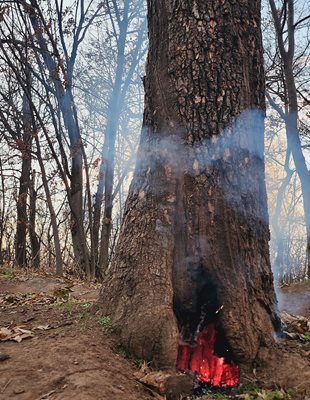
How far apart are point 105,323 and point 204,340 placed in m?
0.69

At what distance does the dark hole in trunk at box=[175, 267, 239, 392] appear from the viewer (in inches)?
114

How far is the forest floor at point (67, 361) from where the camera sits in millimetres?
2230

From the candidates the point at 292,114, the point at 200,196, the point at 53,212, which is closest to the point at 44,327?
the point at 200,196

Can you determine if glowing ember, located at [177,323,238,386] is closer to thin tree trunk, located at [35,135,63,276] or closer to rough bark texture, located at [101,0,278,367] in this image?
rough bark texture, located at [101,0,278,367]

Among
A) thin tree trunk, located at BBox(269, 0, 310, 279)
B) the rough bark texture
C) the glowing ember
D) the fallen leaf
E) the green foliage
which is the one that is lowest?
the glowing ember

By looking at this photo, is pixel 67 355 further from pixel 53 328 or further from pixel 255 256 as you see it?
pixel 255 256

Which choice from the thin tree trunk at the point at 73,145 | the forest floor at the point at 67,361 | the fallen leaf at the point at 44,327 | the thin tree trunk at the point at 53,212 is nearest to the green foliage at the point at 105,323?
the forest floor at the point at 67,361

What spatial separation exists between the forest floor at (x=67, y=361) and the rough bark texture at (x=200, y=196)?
0.20 m

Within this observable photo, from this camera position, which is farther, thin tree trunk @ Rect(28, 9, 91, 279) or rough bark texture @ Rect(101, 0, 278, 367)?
thin tree trunk @ Rect(28, 9, 91, 279)

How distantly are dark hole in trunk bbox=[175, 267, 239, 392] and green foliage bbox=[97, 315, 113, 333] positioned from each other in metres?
0.46

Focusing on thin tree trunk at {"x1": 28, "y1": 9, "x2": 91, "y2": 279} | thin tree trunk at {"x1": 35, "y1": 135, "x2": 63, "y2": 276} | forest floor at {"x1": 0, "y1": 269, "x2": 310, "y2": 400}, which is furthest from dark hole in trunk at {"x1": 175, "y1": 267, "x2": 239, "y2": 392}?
thin tree trunk at {"x1": 28, "y1": 9, "x2": 91, "y2": 279}

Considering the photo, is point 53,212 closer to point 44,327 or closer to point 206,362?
point 44,327

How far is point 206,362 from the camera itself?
2.95 meters

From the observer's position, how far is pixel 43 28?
317 inches
